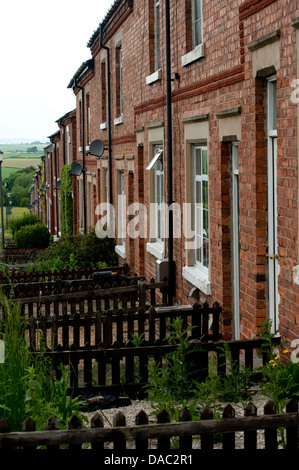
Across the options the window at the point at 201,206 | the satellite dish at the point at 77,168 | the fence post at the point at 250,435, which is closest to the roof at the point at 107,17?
the satellite dish at the point at 77,168

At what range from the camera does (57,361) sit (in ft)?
23.8

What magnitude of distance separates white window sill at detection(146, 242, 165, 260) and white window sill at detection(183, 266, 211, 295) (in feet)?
5.91

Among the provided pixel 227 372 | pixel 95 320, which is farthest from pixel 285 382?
pixel 95 320

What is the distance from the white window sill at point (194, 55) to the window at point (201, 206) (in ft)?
4.00

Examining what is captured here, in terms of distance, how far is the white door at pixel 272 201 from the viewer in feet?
24.5

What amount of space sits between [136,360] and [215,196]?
2.51 m

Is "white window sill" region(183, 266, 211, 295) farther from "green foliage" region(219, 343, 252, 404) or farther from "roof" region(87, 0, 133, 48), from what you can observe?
"roof" region(87, 0, 133, 48)

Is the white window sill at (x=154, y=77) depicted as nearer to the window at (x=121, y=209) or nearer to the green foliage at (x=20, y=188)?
the window at (x=121, y=209)

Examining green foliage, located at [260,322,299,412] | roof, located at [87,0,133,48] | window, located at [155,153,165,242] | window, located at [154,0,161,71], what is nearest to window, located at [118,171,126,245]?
roof, located at [87,0,133,48]

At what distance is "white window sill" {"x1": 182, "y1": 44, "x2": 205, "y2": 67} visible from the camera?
9734 mm

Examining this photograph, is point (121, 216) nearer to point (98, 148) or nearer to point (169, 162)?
point (98, 148)

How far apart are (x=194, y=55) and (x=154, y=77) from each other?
2979 millimetres

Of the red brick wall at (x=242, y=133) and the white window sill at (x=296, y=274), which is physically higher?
the red brick wall at (x=242, y=133)

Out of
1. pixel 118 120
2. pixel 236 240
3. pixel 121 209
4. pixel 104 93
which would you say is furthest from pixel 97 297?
pixel 104 93
